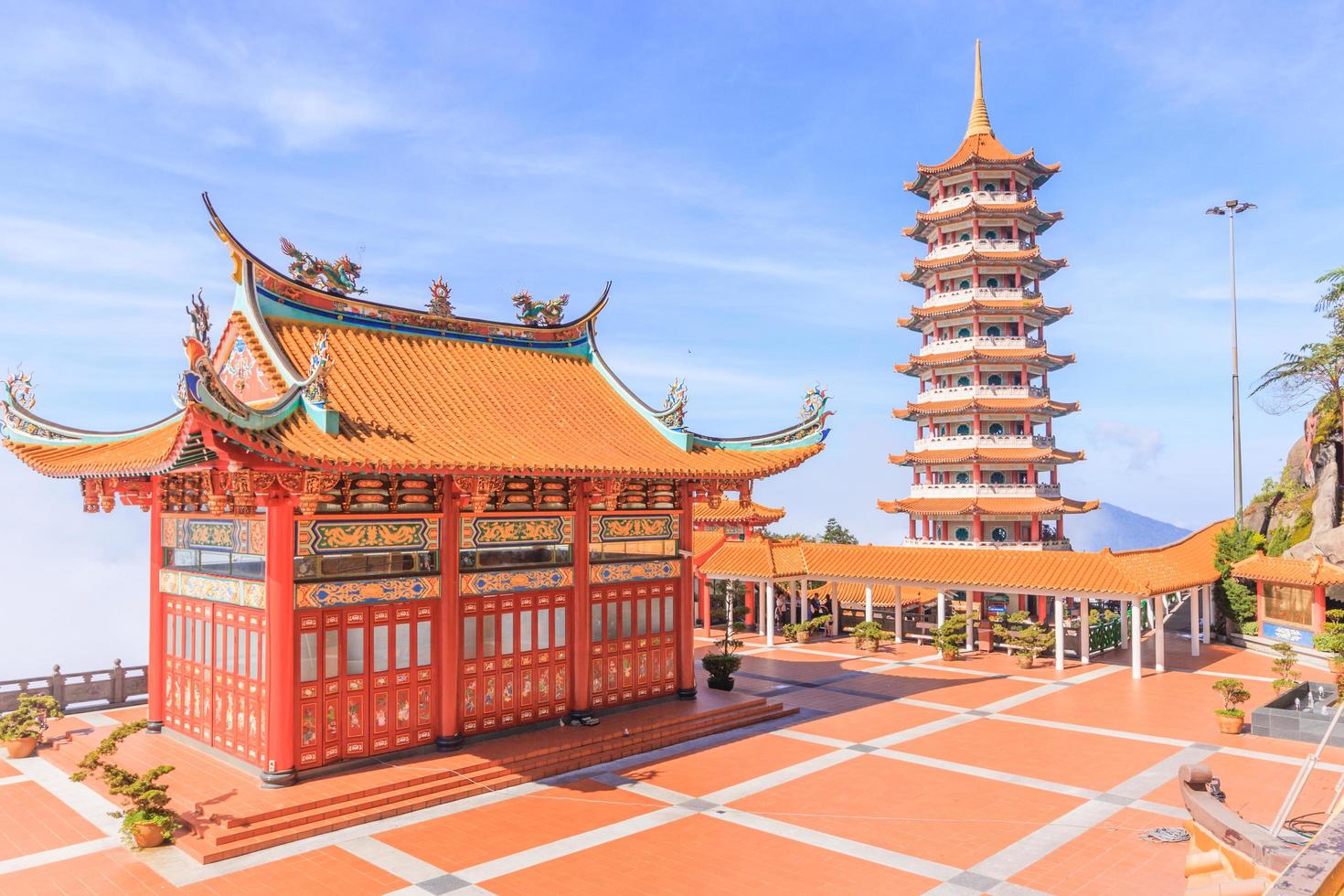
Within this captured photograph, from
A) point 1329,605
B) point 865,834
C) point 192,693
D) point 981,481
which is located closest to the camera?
point 865,834

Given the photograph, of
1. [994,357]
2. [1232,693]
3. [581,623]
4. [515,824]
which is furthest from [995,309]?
[515,824]

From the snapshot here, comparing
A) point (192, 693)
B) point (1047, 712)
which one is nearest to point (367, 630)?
point (192, 693)

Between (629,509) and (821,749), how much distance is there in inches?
223

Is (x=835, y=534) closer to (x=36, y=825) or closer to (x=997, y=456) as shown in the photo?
(x=997, y=456)

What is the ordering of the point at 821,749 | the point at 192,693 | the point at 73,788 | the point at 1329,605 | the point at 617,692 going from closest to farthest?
the point at 73,788, the point at 192,693, the point at 821,749, the point at 617,692, the point at 1329,605

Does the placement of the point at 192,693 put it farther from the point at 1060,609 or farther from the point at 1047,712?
the point at 1060,609

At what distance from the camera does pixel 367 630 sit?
14.1 m

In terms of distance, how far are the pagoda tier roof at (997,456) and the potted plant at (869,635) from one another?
31.4ft

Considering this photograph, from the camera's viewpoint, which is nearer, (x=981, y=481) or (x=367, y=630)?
(x=367, y=630)

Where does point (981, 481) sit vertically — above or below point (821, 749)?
above

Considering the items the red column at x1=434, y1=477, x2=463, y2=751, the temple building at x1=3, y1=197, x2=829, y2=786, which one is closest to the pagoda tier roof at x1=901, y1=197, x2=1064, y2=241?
the temple building at x1=3, y1=197, x2=829, y2=786

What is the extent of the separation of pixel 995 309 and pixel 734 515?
1277 cm

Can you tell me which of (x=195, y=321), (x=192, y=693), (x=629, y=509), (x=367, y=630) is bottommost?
(x=192, y=693)

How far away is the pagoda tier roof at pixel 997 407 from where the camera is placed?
115ft
